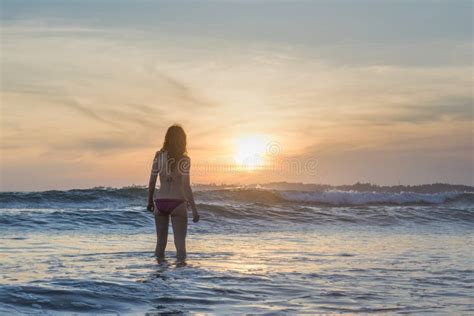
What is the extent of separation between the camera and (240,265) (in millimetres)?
9188

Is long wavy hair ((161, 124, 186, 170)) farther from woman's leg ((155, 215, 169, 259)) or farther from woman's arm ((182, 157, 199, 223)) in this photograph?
woman's leg ((155, 215, 169, 259))

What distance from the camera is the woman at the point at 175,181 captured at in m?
9.85

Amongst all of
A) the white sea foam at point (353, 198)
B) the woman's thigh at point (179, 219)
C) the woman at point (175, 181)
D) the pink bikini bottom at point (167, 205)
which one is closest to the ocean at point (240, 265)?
the woman's thigh at point (179, 219)

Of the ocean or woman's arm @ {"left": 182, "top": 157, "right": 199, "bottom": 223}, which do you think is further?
woman's arm @ {"left": 182, "top": 157, "right": 199, "bottom": 223}

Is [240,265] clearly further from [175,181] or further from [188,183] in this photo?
[175,181]

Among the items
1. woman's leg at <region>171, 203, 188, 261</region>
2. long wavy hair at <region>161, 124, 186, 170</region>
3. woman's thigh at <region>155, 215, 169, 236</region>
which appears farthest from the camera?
woman's thigh at <region>155, 215, 169, 236</region>

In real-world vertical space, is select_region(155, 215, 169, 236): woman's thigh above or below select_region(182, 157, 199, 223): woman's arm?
below

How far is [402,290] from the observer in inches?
282

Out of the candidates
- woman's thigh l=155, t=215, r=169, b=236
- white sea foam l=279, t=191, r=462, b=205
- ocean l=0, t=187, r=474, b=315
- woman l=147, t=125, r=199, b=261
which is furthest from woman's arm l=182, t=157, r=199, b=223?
white sea foam l=279, t=191, r=462, b=205

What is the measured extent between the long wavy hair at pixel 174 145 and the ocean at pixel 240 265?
5.55 ft

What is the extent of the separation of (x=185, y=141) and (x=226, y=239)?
4.94m

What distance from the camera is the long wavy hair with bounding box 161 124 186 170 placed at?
32.2 ft

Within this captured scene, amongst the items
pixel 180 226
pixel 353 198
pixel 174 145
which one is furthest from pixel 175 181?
pixel 353 198

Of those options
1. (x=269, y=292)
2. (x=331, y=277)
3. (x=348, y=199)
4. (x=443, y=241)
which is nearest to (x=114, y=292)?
(x=269, y=292)
